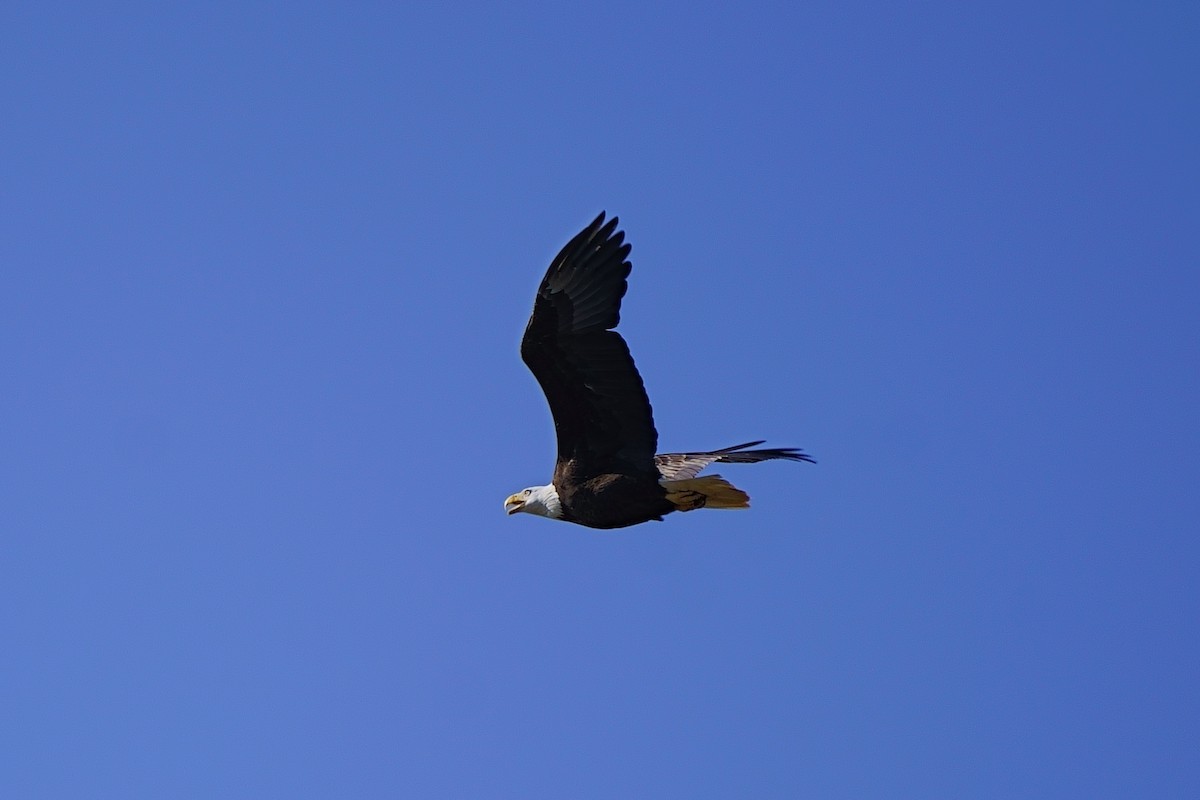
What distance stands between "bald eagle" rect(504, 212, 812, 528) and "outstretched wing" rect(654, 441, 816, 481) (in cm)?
2

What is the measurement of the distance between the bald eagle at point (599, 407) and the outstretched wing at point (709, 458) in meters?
0.02

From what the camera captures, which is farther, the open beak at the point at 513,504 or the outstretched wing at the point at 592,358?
the open beak at the point at 513,504

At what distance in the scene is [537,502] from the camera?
14.3 m

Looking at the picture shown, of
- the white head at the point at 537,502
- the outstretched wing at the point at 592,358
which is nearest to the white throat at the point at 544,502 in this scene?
the white head at the point at 537,502

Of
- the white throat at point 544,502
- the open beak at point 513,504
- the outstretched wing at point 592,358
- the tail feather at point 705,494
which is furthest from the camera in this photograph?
the open beak at point 513,504

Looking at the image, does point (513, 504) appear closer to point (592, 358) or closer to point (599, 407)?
point (599, 407)

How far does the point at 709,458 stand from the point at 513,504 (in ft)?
5.87

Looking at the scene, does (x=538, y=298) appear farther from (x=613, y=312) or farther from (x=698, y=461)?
(x=698, y=461)

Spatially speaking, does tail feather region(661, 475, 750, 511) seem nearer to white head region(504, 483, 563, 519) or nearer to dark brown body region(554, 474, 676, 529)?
dark brown body region(554, 474, 676, 529)

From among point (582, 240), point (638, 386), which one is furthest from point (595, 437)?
point (582, 240)

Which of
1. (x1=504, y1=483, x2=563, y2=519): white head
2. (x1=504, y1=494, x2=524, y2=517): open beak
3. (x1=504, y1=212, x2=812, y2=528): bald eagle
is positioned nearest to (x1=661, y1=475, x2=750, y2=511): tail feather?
(x1=504, y1=212, x2=812, y2=528): bald eagle

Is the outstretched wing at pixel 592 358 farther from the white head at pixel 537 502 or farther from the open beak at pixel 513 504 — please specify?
the open beak at pixel 513 504

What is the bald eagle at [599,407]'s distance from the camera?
42.9 ft

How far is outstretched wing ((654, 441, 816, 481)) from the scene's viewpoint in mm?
13797
